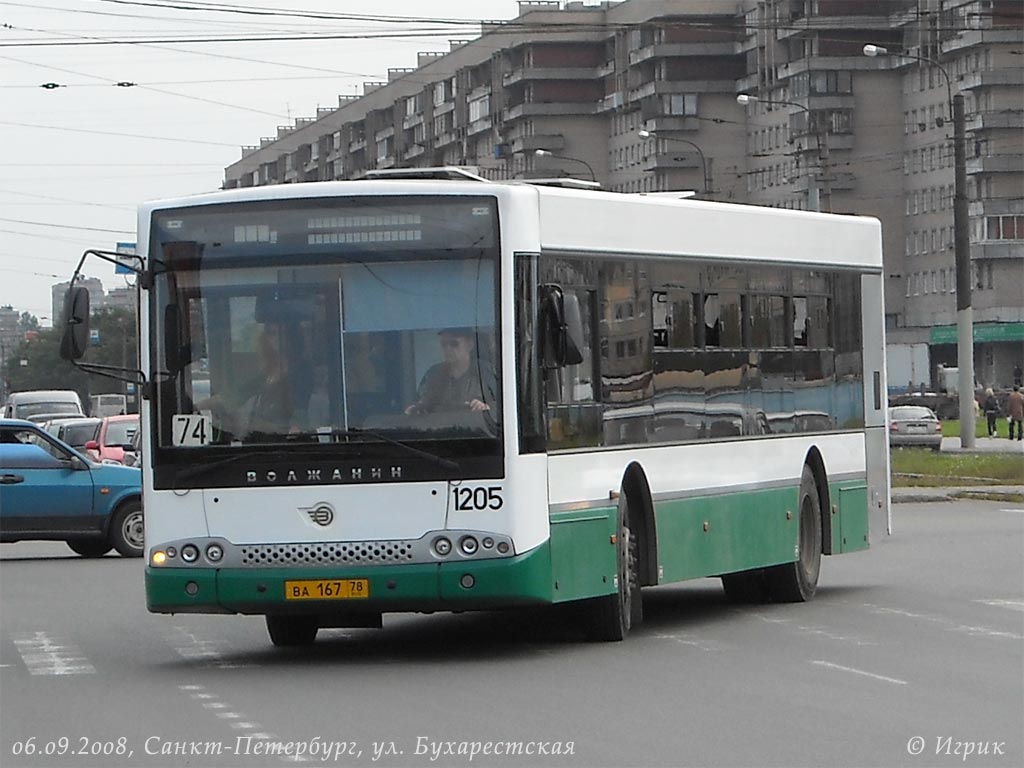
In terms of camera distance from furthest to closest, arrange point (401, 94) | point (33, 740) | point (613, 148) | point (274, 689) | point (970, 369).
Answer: point (401, 94), point (613, 148), point (970, 369), point (274, 689), point (33, 740)

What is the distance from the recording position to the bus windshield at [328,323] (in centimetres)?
1348

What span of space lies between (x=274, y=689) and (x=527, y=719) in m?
2.13

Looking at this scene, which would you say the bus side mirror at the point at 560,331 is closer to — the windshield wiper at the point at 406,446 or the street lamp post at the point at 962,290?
the windshield wiper at the point at 406,446

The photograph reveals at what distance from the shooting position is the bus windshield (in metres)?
13.5

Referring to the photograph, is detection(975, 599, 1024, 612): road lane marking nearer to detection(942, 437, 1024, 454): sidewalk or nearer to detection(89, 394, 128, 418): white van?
detection(942, 437, 1024, 454): sidewalk

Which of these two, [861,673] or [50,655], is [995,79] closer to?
[50,655]

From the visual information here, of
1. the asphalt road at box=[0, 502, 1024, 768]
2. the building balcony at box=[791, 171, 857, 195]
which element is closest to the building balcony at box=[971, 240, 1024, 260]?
the building balcony at box=[791, 171, 857, 195]

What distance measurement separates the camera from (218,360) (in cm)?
1377

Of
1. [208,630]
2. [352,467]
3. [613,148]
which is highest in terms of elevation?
[613,148]

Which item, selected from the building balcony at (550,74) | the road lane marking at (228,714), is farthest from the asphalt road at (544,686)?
the building balcony at (550,74)

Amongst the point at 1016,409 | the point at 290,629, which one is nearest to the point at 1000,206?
the point at 1016,409

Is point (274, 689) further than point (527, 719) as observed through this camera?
Yes

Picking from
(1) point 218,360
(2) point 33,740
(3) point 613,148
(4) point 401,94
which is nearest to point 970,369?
(1) point 218,360

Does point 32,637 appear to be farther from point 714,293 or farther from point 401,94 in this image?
point 401,94
